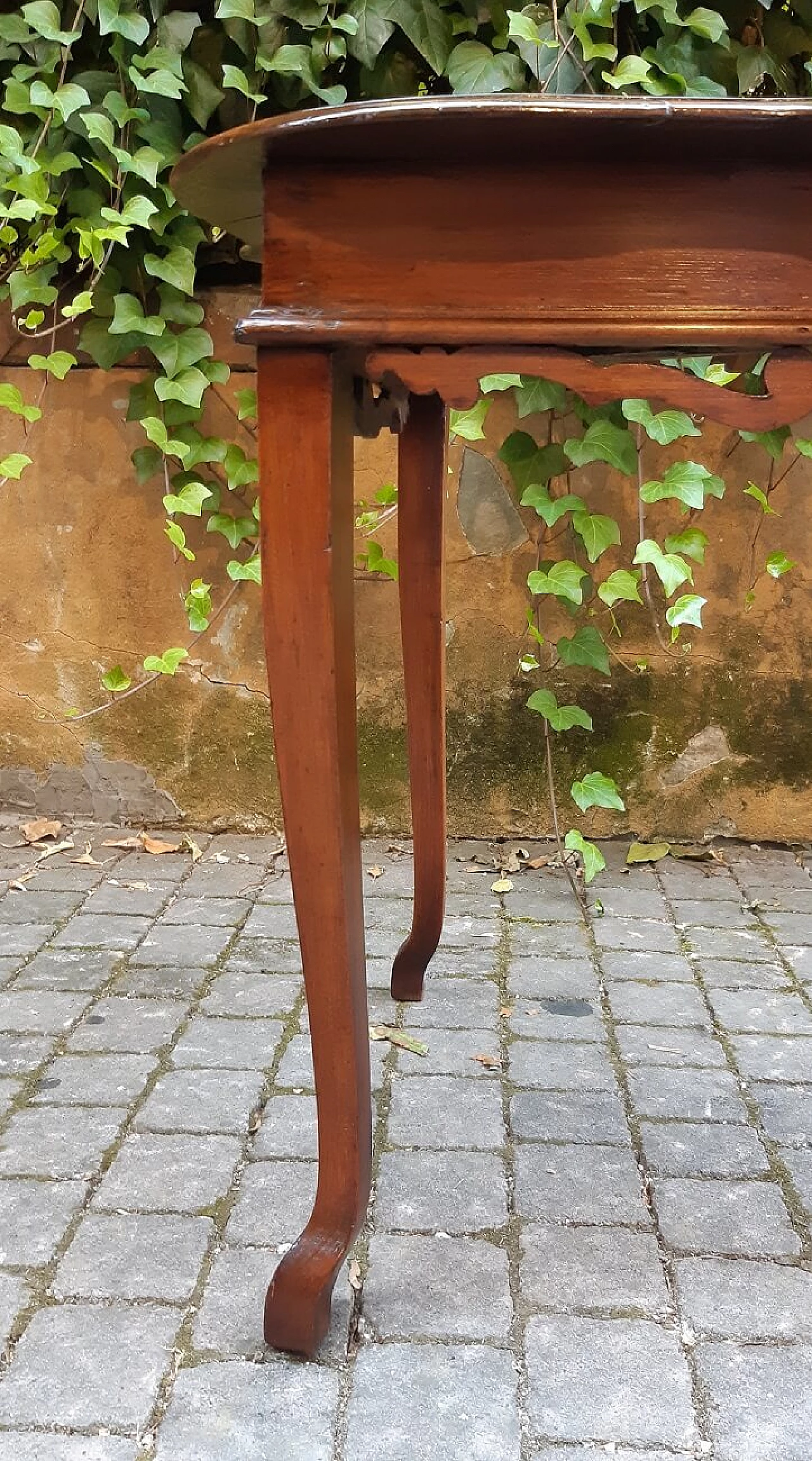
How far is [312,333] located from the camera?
2.97ft

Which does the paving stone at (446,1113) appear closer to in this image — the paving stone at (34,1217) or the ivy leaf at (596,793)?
the paving stone at (34,1217)

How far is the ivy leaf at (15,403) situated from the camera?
7.86 feet

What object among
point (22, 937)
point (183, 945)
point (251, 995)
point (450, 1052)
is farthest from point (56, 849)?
point (450, 1052)

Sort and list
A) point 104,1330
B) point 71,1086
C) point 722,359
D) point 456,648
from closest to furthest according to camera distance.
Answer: point 104,1330, point 722,359, point 71,1086, point 456,648

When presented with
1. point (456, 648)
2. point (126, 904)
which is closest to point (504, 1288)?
point (126, 904)

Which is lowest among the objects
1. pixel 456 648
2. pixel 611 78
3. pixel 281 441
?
pixel 456 648

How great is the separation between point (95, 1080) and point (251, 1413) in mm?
669

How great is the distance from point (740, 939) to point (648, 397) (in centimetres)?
146

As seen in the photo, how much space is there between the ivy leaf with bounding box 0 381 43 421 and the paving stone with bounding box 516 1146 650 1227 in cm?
184

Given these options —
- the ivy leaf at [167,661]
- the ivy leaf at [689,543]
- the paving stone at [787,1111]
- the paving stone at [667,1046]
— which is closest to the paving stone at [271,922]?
the ivy leaf at [167,661]

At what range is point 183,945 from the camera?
6.78ft

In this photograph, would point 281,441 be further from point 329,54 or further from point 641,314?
point 329,54

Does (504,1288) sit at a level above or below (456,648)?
below

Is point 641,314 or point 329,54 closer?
point 641,314
